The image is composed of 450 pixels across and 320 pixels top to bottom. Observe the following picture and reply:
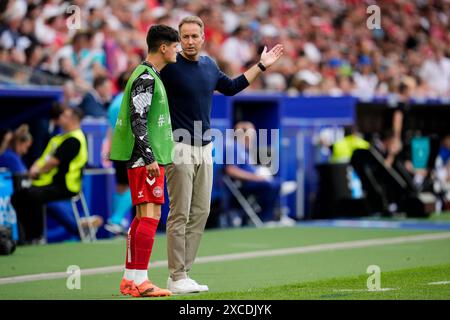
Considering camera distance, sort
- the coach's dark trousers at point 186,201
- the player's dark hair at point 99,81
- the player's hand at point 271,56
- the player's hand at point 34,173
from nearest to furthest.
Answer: the coach's dark trousers at point 186,201 < the player's hand at point 271,56 < the player's hand at point 34,173 < the player's dark hair at point 99,81

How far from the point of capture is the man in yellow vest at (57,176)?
15.4 meters

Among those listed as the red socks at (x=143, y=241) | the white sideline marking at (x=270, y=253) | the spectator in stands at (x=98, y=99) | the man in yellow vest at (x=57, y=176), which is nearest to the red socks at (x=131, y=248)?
the red socks at (x=143, y=241)

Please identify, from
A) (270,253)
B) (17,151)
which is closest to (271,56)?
(270,253)

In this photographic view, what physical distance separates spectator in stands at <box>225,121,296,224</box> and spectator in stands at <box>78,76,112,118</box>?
2.09m

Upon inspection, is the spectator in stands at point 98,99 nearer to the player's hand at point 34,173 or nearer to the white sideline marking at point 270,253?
the player's hand at point 34,173

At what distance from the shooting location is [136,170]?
953 cm

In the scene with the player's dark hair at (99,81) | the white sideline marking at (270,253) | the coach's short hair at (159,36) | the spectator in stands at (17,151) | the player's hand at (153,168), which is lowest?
the white sideline marking at (270,253)

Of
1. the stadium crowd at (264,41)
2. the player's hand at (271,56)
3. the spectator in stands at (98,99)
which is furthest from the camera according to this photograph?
the stadium crowd at (264,41)

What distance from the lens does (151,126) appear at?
31.4 ft

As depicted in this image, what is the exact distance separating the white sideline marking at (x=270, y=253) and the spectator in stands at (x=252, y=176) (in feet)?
11.2

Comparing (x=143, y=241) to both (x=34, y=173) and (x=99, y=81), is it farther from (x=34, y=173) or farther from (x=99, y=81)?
(x=99, y=81)

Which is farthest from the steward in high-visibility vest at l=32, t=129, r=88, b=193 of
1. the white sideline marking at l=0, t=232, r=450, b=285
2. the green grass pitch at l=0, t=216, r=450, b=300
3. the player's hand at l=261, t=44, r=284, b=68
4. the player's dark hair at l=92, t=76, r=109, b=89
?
the player's hand at l=261, t=44, r=284, b=68

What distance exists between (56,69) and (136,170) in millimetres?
9177
